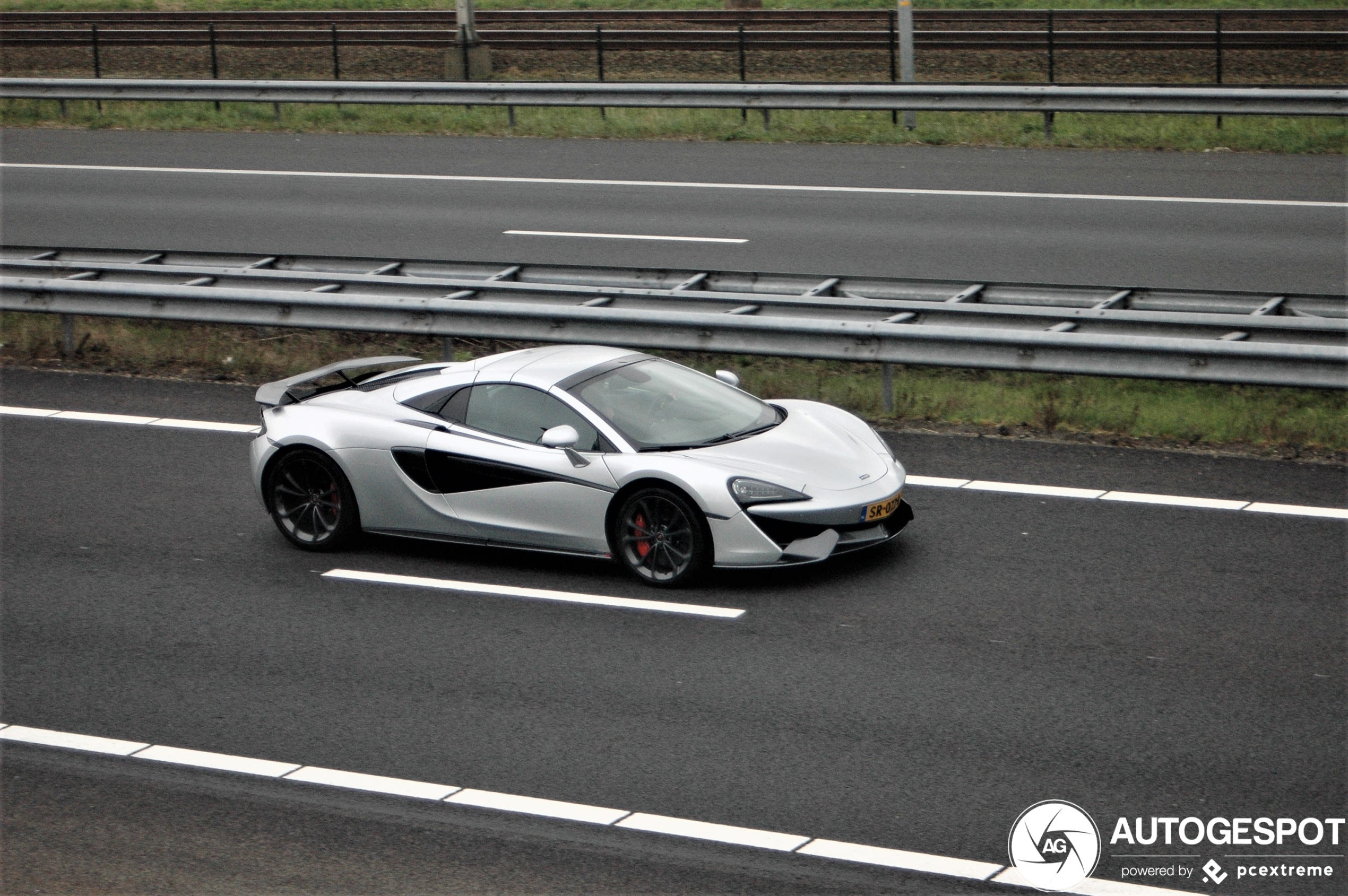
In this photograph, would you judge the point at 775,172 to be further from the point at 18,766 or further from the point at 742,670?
the point at 18,766

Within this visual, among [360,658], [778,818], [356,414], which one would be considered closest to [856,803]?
[778,818]

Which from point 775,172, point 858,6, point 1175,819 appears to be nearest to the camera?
point 1175,819

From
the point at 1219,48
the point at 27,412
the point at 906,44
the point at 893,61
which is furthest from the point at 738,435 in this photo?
the point at 1219,48

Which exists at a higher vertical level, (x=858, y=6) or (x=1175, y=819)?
(x=858, y=6)

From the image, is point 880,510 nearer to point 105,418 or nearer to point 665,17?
point 105,418

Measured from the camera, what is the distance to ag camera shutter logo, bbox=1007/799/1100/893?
5.56 meters

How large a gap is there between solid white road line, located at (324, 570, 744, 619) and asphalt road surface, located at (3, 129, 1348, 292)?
285 inches

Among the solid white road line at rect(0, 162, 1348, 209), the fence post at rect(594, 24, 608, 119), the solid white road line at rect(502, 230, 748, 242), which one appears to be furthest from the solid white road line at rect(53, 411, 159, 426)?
the fence post at rect(594, 24, 608, 119)

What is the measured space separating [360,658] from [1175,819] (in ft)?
13.3

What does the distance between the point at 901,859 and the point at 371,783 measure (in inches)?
89.7

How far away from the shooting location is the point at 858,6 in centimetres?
3991

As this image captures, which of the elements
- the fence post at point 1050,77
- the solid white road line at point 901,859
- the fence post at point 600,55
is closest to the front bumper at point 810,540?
the solid white road line at point 901,859

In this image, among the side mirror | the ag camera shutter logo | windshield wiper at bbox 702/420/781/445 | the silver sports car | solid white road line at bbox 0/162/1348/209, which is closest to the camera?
the ag camera shutter logo

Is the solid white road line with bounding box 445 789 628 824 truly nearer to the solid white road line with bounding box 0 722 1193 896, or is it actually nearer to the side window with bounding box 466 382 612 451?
the solid white road line with bounding box 0 722 1193 896
